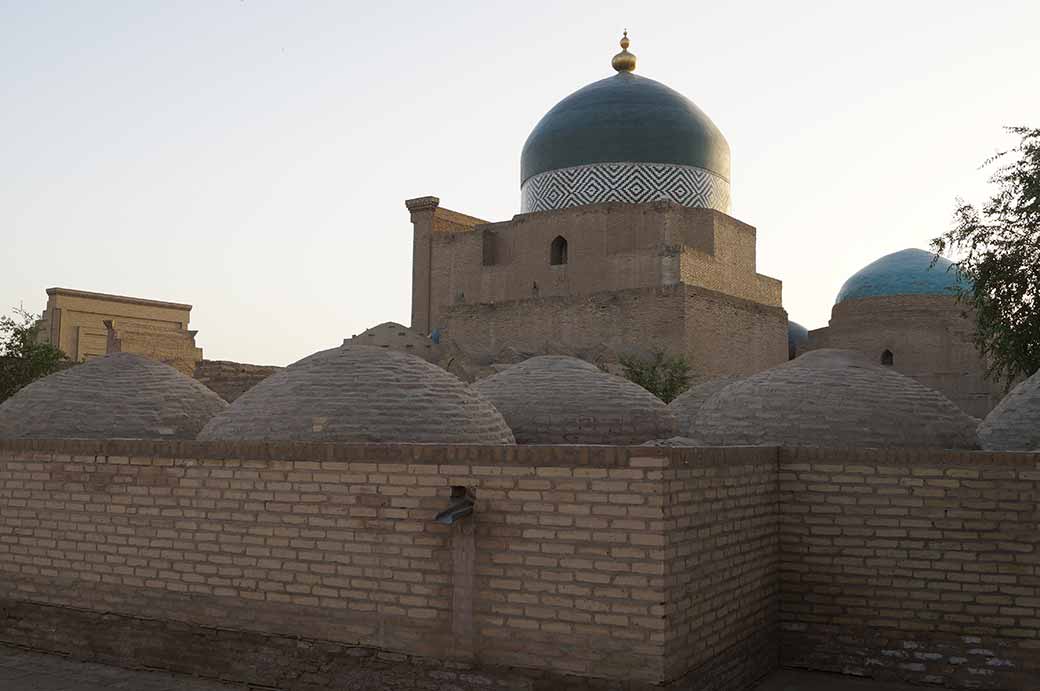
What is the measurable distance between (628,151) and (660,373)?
7.19m

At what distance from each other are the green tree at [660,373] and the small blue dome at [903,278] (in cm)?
841

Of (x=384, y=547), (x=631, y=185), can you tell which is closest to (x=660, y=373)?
(x=631, y=185)

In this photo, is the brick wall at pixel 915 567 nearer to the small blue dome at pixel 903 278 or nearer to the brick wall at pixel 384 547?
the brick wall at pixel 384 547

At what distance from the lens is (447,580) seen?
18.5ft

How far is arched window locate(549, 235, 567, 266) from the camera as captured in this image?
26.5 meters

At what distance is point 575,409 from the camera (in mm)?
9570

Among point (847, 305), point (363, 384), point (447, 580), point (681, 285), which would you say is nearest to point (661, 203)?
Answer: point (681, 285)

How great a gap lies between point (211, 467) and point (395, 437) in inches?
47.7

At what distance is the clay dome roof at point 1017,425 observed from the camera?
812 cm

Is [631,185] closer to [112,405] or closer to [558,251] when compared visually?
[558,251]

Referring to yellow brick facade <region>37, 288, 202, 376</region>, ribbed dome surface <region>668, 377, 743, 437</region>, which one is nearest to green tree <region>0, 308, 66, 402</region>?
yellow brick facade <region>37, 288, 202, 376</region>

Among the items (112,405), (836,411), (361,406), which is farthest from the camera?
(112,405)

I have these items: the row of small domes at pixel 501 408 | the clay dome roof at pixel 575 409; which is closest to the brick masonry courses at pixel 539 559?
the row of small domes at pixel 501 408

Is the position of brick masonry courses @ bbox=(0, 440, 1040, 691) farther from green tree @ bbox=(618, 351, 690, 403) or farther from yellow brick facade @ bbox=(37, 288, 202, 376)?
yellow brick facade @ bbox=(37, 288, 202, 376)
